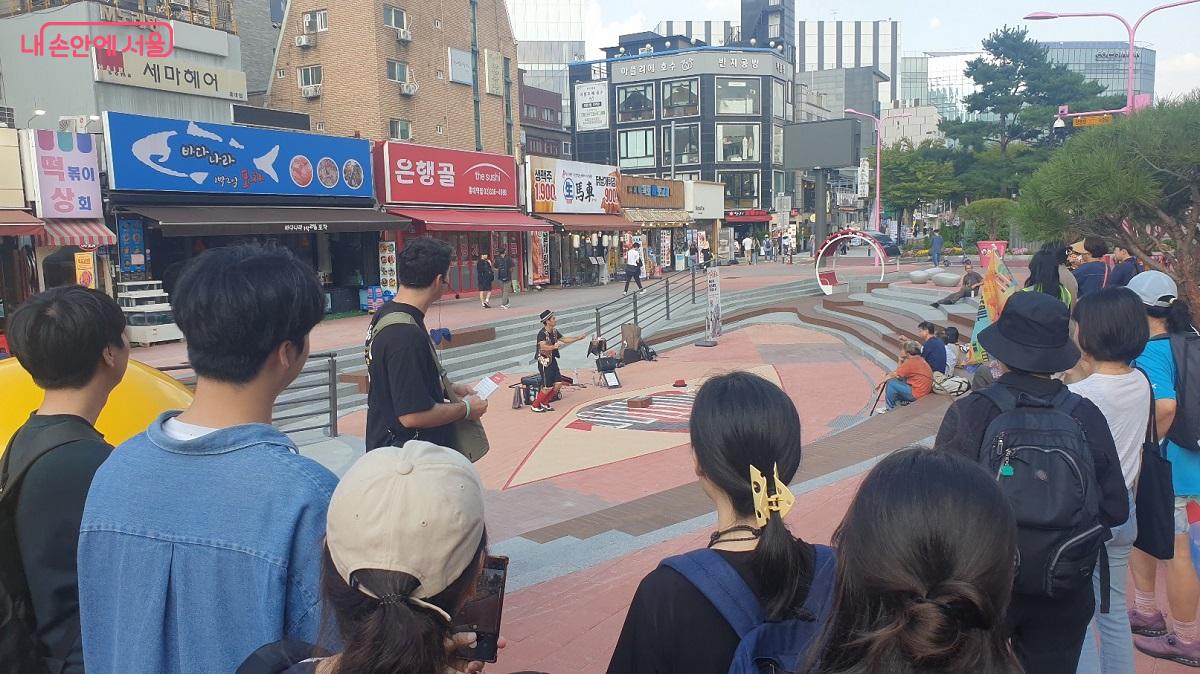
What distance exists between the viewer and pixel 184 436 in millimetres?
1663

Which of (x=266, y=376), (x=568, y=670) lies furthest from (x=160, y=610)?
(x=568, y=670)

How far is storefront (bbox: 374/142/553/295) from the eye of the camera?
21.3 meters

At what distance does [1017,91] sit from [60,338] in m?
51.5

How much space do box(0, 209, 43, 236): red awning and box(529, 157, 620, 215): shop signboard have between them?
570 inches

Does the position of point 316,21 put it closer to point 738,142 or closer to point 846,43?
point 738,142

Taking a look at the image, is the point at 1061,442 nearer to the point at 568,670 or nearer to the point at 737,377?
the point at 737,377

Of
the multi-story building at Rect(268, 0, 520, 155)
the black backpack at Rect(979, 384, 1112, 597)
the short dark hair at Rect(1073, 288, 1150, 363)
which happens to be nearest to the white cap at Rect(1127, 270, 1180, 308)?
the short dark hair at Rect(1073, 288, 1150, 363)

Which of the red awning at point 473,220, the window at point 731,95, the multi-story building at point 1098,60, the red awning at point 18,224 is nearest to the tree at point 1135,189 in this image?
the red awning at point 18,224

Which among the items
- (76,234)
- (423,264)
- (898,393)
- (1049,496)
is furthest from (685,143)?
(1049,496)

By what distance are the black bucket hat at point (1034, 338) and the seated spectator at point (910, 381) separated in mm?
6666

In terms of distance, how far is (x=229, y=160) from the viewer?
17.4m

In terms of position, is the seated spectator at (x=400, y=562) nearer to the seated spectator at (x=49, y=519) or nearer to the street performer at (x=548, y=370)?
the seated spectator at (x=49, y=519)

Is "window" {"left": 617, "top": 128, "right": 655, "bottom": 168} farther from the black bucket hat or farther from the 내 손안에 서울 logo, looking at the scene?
the black bucket hat

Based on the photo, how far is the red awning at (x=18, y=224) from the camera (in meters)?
13.8
